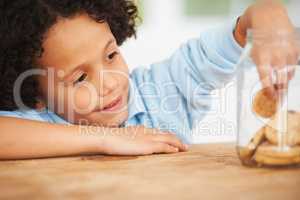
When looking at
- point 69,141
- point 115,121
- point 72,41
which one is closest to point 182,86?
point 115,121

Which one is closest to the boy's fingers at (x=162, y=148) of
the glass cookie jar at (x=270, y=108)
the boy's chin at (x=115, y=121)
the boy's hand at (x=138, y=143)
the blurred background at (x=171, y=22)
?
the boy's hand at (x=138, y=143)

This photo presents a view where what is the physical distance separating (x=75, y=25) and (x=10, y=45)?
0.53 feet

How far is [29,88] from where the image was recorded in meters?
1.06

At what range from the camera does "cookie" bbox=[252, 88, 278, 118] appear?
623 millimetres

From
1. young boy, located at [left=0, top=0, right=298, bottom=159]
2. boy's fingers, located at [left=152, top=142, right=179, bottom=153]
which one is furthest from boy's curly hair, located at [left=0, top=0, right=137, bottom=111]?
boy's fingers, located at [left=152, top=142, right=179, bottom=153]

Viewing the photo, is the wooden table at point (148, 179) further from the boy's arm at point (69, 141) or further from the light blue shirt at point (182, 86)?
the light blue shirt at point (182, 86)

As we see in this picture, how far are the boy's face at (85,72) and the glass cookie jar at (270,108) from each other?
0.36 metres

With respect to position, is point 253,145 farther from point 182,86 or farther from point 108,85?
point 182,86

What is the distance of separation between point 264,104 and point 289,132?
5cm

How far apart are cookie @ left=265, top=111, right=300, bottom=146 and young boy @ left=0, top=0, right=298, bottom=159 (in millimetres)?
210

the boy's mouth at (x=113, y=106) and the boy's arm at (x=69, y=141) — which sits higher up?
the boy's mouth at (x=113, y=106)

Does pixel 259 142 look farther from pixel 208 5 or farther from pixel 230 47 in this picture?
pixel 208 5

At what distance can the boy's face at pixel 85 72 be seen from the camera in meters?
0.94

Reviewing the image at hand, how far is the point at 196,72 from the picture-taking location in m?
1.10
